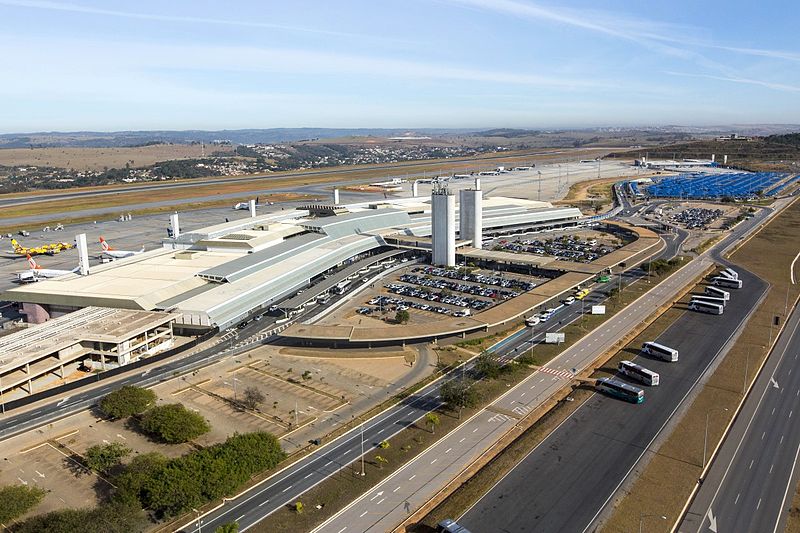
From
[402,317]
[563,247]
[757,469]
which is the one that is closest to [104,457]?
[402,317]

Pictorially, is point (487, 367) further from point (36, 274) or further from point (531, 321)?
point (36, 274)

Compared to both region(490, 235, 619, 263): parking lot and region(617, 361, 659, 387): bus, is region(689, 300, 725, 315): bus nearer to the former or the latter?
region(617, 361, 659, 387): bus

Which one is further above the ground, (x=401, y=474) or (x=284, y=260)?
(x=284, y=260)

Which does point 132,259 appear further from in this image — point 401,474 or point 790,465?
point 790,465

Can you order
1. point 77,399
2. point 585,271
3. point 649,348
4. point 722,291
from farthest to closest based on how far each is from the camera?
point 585,271
point 722,291
point 649,348
point 77,399

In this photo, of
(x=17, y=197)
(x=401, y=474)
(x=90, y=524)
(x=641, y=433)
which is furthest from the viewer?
(x=17, y=197)

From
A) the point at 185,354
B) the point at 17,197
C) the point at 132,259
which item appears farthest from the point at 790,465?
the point at 17,197

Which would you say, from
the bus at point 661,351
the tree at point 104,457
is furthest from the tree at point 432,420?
the bus at point 661,351

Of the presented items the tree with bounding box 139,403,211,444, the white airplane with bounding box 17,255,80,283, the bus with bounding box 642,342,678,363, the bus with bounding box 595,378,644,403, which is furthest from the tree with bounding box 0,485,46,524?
the white airplane with bounding box 17,255,80,283
